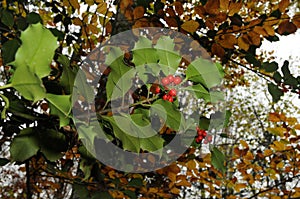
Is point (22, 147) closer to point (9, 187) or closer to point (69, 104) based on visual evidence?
point (69, 104)

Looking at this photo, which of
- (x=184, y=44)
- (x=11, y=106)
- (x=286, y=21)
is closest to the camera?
(x=11, y=106)

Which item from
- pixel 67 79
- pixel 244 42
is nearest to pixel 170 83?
pixel 67 79

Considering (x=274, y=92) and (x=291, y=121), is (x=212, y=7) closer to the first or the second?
(x=274, y=92)

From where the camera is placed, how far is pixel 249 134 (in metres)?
9.78

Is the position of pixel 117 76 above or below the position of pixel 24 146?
above

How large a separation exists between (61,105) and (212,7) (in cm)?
97

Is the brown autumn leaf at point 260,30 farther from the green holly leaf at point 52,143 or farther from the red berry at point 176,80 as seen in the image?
the green holly leaf at point 52,143

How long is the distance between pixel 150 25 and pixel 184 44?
0.22 metres

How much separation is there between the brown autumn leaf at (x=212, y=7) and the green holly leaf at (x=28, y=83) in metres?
1.03

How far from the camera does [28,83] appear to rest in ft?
1.03

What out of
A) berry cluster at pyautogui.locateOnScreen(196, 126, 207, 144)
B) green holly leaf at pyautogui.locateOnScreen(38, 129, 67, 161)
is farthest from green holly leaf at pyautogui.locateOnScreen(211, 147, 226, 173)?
green holly leaf at pyautogui.locateOnScreen(38, 129, 67, 161)

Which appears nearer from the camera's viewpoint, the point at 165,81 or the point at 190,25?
the point at 165,81

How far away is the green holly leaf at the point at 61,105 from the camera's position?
410mm

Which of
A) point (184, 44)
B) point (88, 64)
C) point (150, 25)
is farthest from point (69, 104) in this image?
point (88, 64)
